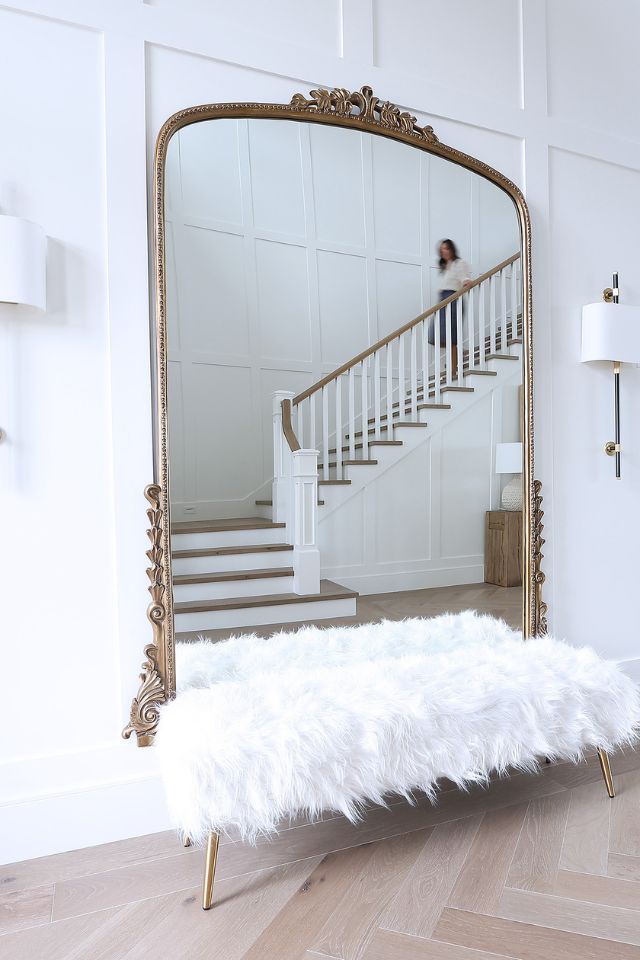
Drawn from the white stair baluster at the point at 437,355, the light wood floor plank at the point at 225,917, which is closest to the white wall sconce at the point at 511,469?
the white stair baluster at the point at 437,355

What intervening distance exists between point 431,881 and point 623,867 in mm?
531

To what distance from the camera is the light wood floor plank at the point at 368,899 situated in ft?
4.72

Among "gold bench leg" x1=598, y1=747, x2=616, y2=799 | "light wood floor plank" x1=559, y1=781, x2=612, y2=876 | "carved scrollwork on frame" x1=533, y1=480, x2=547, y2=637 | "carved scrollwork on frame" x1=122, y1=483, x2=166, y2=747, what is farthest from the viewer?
"carved scrollwork on frame" x1=533, y1=480, x2=547, y2=637

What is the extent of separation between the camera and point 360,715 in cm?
165

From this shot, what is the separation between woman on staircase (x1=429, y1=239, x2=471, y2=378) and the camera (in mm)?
2154

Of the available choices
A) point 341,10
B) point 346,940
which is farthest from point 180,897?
point 341,10

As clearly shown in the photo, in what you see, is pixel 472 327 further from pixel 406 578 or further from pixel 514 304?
pixel 406 578

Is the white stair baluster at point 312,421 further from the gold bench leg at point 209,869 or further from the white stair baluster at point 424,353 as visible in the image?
the gold bench leg at point 209,869

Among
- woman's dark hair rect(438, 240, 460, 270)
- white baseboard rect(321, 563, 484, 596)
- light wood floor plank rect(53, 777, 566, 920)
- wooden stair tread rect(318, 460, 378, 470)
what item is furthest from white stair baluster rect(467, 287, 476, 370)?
light wood floor plank rect(53, 777, 566, 920)

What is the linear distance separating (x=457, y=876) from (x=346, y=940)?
1.26 feet

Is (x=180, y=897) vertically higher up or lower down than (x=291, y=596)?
lower down

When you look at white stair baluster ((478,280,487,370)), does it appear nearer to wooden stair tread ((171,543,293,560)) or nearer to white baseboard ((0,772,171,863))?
wooden stair tread ((171,543,293,560))

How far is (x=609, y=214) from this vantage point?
2.71m

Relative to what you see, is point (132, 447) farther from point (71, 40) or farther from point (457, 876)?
point (457, 876)
